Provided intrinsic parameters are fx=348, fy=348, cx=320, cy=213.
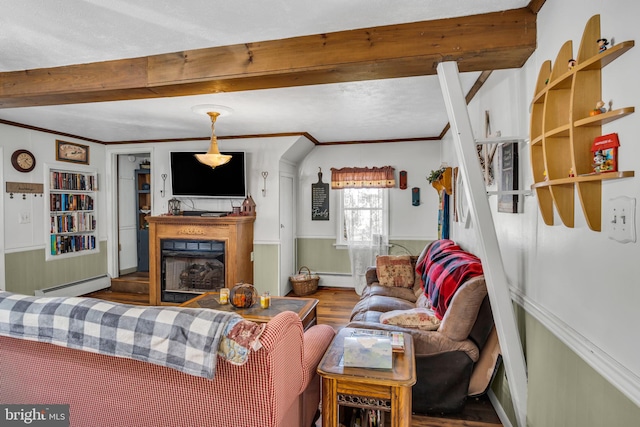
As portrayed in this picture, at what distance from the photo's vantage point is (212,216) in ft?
15.4

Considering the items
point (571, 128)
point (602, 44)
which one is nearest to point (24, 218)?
point (571, 128)

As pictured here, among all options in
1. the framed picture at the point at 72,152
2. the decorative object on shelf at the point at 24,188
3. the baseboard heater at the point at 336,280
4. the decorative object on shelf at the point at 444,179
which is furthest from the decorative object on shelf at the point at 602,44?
the framed picture at the point at 72,152

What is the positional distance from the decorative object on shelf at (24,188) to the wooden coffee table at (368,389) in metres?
4.43

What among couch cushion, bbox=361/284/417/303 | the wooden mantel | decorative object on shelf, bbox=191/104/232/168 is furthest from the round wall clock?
couch cushion, bbox=361/284/417/303

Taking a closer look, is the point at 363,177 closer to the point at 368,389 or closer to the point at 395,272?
the point at 395,272

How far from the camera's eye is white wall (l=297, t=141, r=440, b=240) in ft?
16.8

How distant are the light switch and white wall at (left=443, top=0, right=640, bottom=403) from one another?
0.6 inches

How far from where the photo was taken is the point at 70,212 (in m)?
4.83

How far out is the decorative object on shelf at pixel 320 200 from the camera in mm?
5430

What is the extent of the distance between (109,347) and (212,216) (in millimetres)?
3403

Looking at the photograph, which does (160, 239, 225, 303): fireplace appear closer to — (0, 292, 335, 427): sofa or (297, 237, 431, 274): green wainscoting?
(297, 237, 431, 274): green wainscoting

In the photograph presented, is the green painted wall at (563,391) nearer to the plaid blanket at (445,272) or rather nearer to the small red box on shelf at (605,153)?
the plaid blanket at (445,272)

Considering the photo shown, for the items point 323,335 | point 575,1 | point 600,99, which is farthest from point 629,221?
point 323,335

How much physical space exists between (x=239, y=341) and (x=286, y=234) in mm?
3898
